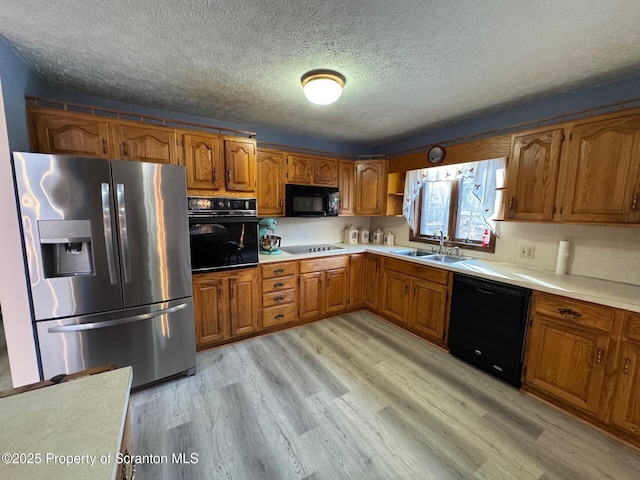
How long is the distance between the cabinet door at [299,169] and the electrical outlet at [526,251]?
2459 millimetres

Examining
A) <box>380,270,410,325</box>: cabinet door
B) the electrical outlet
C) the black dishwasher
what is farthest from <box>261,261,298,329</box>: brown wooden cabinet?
the electrical outlet

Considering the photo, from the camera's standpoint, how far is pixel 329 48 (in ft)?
5.28

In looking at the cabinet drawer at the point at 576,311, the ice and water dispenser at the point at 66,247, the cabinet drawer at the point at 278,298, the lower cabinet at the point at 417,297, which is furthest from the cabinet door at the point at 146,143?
the cabinet drawer at the point at 576,311

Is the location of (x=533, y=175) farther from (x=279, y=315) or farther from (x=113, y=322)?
(x=113, y=322)

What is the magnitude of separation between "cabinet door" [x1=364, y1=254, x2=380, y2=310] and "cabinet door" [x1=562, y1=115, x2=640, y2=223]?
1.91 metres

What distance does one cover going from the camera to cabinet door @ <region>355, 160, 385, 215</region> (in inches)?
143

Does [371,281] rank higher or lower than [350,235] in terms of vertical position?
lower

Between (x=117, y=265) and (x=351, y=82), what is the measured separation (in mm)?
2249

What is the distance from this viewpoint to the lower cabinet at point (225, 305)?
2461 mm

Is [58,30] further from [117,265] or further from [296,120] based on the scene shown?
[296,120]

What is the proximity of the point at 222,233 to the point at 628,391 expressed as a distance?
125 inches

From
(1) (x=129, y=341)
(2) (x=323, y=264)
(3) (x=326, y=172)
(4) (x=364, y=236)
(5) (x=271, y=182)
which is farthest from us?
(4) (x=364, y=236)

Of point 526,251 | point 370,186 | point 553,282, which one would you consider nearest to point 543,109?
point 526,251

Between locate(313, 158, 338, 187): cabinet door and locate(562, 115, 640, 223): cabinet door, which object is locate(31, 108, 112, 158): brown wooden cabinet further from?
locate(562, 115, 640, 223): cabinet door
